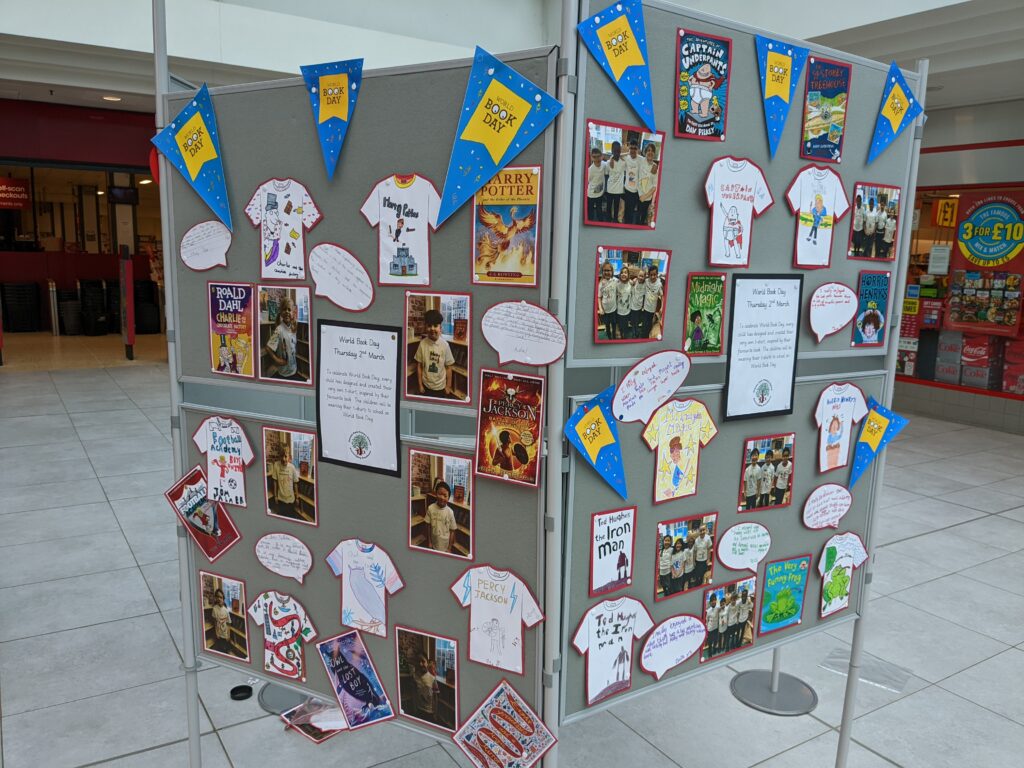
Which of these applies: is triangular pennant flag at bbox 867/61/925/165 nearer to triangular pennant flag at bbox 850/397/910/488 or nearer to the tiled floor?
triangular pennant flag at bbox 850/397/910/488

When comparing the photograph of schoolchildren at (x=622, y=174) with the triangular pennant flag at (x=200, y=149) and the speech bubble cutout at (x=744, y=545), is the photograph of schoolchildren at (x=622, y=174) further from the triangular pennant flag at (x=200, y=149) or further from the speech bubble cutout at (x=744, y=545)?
the triangular pennant flag at (x=200, y=149)

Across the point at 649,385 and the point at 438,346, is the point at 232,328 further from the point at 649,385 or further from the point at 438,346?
the point at 649,385

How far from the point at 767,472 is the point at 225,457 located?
145 cm

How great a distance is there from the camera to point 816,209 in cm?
193

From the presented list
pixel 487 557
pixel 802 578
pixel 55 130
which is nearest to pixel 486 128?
pixel 487 557

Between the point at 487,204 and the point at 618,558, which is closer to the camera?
the point at 487,204

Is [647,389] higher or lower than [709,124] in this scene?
lower

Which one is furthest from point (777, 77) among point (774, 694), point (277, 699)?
point (277, 699)

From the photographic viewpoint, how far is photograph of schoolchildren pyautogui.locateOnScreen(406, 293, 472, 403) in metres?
1.67

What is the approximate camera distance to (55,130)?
32.1ft

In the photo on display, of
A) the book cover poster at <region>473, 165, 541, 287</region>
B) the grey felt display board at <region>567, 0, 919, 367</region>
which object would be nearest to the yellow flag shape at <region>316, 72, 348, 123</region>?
the book cover poster at <region>473, 165, 541, 287</region>

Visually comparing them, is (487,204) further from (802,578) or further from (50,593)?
(50,593)

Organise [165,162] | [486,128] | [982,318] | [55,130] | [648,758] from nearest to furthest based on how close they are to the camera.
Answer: [486,128] → [165,162] → [648,758] → [982,318] → [55,130]

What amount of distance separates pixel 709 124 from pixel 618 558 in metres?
1.01
